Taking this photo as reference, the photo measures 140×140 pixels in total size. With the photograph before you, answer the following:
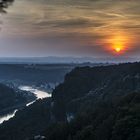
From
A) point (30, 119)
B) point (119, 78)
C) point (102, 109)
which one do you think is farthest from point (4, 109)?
point (102, 109)

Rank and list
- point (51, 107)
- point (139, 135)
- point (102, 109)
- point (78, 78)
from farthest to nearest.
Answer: point (78, 78) < point (51, 107) < point (102, 109) < point (139, 135)

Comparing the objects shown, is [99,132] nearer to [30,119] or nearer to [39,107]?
[30,119]

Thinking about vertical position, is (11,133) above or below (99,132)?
below

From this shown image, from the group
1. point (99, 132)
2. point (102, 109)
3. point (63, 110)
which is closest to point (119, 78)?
point (63, 110)

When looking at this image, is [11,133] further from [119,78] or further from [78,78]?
[78,78]

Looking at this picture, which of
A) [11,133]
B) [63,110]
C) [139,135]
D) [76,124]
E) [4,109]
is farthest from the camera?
[4,109]

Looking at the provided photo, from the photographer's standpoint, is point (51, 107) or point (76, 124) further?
point (51, 107)
